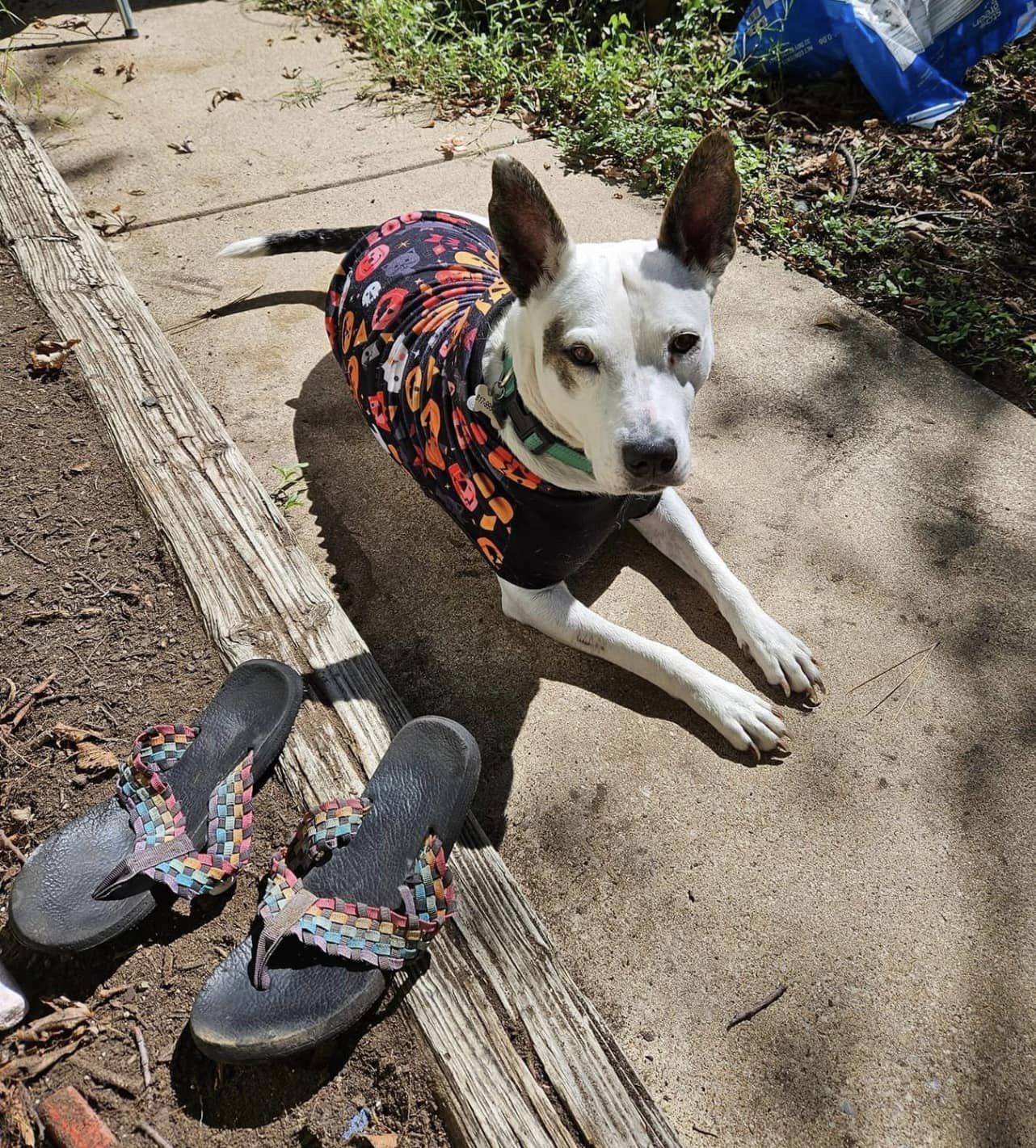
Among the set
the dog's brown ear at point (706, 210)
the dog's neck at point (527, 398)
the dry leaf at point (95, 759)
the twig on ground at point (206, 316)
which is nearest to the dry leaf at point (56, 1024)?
the dry leaf at point (95, 759)

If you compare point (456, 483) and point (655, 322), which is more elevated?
point (655, 322)

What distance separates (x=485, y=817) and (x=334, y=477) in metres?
1.61

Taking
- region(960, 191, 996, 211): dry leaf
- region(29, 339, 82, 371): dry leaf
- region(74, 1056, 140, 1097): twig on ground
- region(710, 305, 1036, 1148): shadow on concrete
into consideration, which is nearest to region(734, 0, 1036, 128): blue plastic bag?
region(960, 191, 996, 211): dry leaf

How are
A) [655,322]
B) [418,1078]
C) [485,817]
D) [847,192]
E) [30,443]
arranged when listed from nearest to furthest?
1. [418,1078]
2. [655,322]
3. [485,817]
4. [30,443]
5. [847,192]

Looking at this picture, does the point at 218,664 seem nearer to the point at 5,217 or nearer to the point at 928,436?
the point at 928,436

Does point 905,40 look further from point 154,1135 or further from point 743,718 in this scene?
point 154,1135

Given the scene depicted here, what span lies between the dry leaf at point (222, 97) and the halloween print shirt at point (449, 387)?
3.37m

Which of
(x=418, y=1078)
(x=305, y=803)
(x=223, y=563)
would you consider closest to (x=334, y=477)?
(x=223, y=563)

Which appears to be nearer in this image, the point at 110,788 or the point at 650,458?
the point at 650,458

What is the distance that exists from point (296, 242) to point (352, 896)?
3159 mm

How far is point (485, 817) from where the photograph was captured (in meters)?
2.27

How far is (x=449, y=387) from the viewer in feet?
8.39

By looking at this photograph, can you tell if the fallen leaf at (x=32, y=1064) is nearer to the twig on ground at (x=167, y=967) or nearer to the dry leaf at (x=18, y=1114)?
the dry leaf at (x=18, y=1114)

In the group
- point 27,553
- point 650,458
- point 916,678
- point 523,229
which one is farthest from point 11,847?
point 916,678
